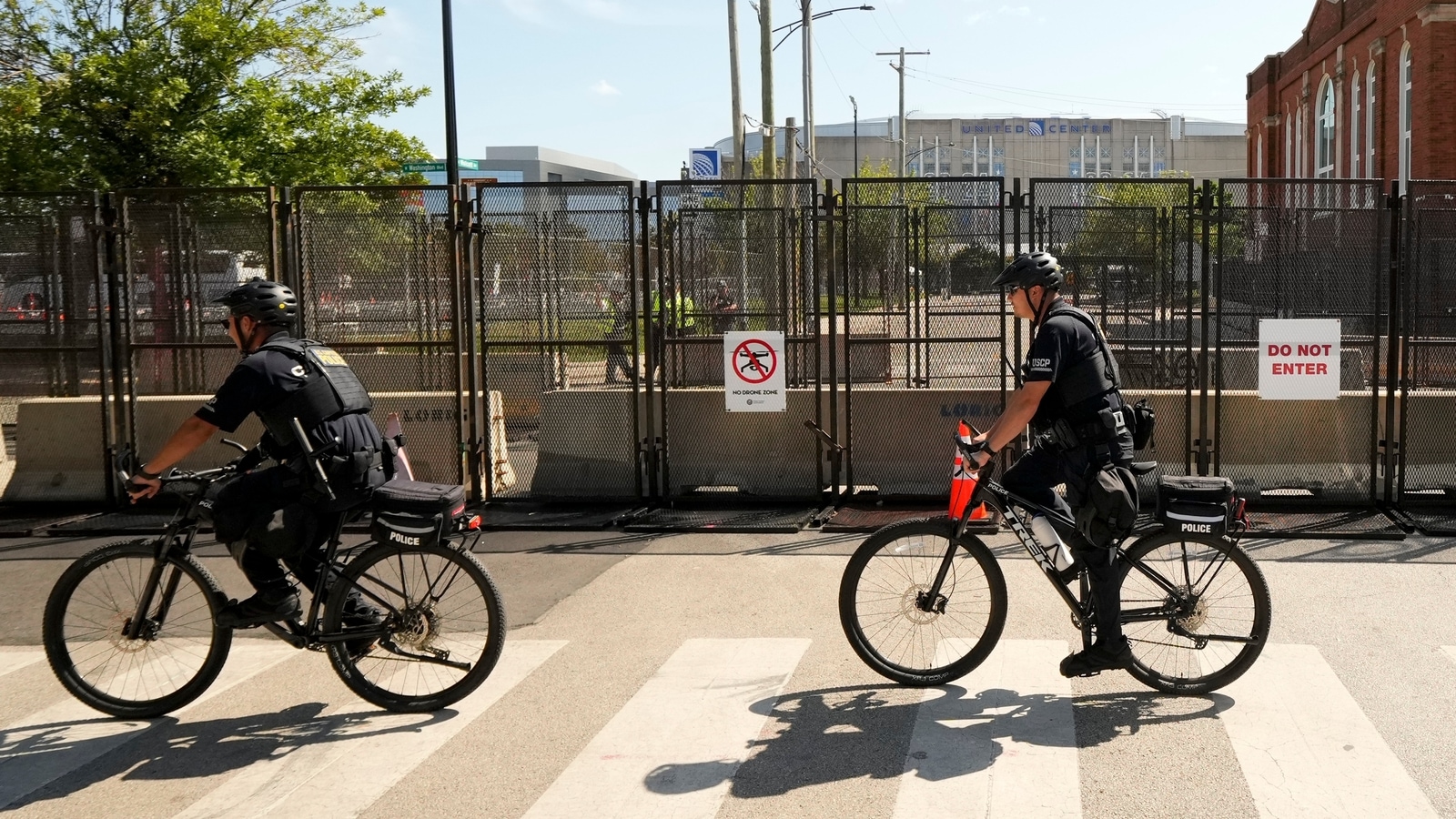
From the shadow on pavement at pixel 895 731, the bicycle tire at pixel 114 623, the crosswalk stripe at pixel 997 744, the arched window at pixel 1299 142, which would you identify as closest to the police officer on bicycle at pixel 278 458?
the bicycle tire at pixel 114 623

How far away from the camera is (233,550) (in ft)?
20.1

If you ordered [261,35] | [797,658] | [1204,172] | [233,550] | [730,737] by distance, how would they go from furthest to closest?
1. [1204,172]
2. [261,35]
3. [797,658]
4. [233,550]
5. [730,737]

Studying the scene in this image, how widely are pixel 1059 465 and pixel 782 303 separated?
6.21 metres

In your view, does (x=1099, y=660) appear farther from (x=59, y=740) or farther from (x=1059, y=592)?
(x=59, y=740)

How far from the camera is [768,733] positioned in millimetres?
5801

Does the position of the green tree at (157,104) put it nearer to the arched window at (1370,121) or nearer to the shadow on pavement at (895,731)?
the shadow on pavement at (895,731)

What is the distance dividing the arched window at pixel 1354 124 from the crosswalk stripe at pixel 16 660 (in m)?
39.4

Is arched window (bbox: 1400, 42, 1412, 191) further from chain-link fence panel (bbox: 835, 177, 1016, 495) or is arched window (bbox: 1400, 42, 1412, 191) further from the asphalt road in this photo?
the asphalt road

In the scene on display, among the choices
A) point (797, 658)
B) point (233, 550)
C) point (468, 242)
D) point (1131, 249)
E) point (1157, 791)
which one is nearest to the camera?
point (1157, 791)

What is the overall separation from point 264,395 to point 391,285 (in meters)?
6.04

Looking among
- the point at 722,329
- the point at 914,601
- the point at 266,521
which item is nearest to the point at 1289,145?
the point at 722,329

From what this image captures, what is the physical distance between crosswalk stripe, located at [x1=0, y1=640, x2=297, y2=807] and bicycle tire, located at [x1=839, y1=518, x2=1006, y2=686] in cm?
318

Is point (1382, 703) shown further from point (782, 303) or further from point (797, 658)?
point (782, 303)

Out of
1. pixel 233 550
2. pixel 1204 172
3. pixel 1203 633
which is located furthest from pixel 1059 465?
pixel 1204 172
